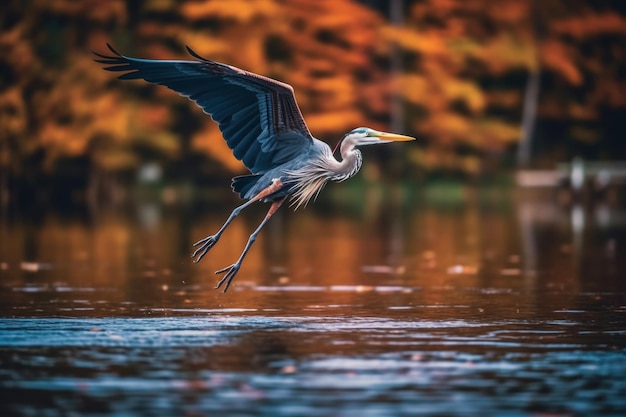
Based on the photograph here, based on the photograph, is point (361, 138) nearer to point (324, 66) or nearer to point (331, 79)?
point (331, 79)

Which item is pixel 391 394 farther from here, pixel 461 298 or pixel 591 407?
pixel 461 298

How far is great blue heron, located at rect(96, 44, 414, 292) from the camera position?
45.8ft

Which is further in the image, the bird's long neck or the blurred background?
the blurred background

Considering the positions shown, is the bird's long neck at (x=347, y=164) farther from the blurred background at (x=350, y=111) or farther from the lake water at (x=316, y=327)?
the blurred background at (x=350, y=111)

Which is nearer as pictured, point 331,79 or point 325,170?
point 325,170

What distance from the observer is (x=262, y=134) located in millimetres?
14609

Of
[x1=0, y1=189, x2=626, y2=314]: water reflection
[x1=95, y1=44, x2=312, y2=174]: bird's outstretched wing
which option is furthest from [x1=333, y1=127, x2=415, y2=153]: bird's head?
[x1=0, y1=189, x2=626, y2=314]: water reflection

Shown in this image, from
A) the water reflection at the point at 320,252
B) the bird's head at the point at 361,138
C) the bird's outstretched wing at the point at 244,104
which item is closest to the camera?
the bird's outstretched wing at the point at 244,104

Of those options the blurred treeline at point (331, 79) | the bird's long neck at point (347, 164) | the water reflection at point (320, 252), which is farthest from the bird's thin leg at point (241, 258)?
the blurred treeline at point (331, 79)

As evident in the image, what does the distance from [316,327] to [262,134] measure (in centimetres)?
277

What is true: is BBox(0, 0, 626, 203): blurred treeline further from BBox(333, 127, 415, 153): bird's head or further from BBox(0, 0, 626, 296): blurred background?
BBox(333, 127, 415, 153): bird's head

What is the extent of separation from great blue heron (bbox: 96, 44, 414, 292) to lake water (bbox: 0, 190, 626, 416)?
1111 millimetres

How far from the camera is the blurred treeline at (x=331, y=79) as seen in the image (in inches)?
1692

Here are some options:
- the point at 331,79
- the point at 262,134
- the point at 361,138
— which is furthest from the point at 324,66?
the point at 361,138
